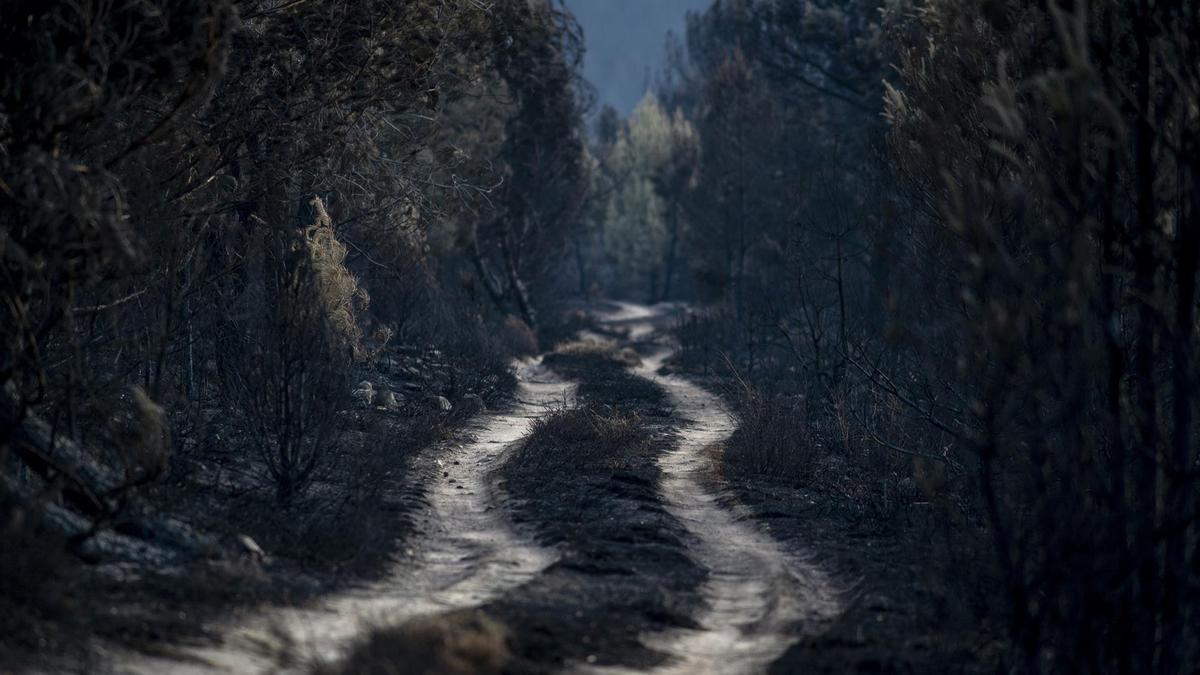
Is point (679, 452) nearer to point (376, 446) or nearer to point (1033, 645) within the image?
point (376, 446)

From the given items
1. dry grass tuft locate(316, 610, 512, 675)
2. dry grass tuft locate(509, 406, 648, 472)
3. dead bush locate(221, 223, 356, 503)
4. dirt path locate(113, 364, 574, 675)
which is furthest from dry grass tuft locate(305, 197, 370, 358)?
dry grass tuft locate(316, 610, 512, 675)

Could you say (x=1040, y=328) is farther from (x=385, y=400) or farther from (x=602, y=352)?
(x=602, y=352)

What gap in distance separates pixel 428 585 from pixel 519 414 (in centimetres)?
1083

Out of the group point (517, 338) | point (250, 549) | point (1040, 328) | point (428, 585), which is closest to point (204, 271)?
point (250, 549)

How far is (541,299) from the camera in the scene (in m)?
41.3

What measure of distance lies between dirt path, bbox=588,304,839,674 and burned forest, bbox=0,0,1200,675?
53mm

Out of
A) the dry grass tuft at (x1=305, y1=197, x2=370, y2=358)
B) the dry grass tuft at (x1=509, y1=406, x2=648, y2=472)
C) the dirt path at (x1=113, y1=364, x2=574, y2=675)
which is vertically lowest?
the dirt path at (x1=113, y1=364, x2=574, y2=675)

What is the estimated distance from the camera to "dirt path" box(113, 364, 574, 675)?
6.25 m

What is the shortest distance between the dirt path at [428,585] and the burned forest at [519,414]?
47 mm

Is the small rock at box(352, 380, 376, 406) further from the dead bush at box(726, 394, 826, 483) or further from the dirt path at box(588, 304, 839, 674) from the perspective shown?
the dead bush at box(726, 394, 826, 483)

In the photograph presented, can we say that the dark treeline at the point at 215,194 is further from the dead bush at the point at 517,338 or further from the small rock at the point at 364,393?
the dead bush at the point at 517,338

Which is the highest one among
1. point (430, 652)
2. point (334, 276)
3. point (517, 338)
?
point (334, 276)

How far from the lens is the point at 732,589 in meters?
9.00

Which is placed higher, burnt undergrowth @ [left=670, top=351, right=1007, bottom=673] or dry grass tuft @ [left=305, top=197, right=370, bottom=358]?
dry grass tuft @ [left=305, top=197, right=370, bottom=358]
